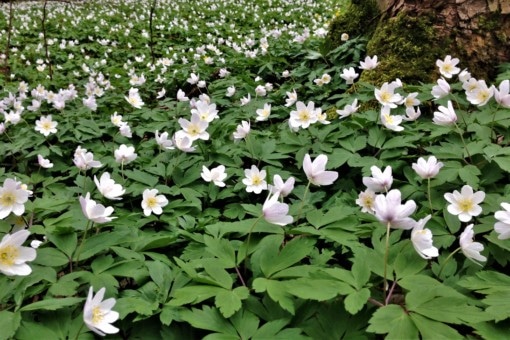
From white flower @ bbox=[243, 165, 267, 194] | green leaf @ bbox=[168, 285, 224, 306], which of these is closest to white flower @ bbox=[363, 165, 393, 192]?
white flower @ bbox=[243, 165, 267, 194]

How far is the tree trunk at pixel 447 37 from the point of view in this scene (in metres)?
3.56

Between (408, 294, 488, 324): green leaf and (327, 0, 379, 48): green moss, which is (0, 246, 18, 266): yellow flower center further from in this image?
(327, 0, 379, 48): green moss

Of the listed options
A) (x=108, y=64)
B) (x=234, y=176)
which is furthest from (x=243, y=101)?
(x=108, y=64)

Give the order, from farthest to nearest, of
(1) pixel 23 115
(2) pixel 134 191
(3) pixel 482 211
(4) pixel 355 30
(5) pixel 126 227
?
(4) pixel 355 30, (1) pixel 23 115, (2) pixel 134 191, (5) pixel 126 227, (3) pixel 482 211

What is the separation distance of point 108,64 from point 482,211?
8.60 m

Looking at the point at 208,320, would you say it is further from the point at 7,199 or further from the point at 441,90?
the point at 441,90

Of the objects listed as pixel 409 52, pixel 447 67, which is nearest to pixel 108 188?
pixel 447 67

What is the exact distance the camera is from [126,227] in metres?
2.01

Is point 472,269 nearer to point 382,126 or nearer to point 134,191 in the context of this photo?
point 382,126

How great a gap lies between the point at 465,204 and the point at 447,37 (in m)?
2.40

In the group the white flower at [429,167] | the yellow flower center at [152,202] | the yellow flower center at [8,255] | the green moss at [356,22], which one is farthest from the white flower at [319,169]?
the green moss at [356,22]

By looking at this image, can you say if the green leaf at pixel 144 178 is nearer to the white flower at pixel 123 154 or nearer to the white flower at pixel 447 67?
the white flower at pixel 123 154

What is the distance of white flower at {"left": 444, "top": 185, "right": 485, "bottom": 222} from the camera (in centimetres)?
179

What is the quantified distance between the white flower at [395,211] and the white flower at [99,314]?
99 cm
